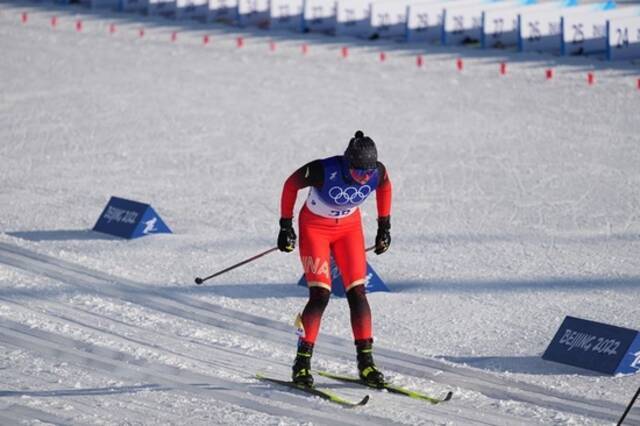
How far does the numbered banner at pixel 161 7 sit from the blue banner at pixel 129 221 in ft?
53.2

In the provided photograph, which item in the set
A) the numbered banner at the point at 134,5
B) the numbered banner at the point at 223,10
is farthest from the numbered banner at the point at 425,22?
the numbered banner at the point at 134,5

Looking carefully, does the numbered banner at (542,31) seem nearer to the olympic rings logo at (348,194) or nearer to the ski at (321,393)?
the olympic rings logo at (348,194)

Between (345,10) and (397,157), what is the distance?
389 inches

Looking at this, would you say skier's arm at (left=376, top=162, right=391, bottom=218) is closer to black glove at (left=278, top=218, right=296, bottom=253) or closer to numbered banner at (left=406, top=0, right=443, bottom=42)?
black glove at (left=278, top=218, right=296, bottom=253)

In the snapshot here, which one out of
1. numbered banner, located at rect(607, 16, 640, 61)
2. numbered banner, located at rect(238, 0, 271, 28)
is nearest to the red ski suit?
numbered banner, located at rect(607, 16, 640, 61)

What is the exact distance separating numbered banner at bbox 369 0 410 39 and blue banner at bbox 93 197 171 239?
1378cm

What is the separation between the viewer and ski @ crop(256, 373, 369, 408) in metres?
7.94

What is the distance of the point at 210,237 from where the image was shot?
12836mm

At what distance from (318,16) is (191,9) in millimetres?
3549

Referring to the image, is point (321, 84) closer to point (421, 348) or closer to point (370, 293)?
point (370, 293)

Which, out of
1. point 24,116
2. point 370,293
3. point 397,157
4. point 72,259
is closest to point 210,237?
point 72,259

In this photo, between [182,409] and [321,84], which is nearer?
[182,409]

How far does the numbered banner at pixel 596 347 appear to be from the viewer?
8734 mm

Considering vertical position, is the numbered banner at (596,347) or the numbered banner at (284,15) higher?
the numbered banner at (284,15)
